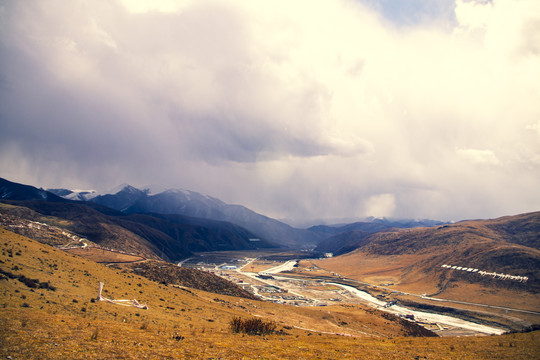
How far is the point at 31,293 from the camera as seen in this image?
27219mm

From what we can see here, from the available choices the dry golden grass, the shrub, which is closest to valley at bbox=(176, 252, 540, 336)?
the dry golden grass

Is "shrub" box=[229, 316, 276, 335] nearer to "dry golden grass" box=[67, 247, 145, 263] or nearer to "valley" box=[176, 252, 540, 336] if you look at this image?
"valley" box=[176, 252, 540, 336]

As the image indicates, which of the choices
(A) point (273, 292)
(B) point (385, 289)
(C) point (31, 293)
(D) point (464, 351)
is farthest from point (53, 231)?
(B) point (385, 289)

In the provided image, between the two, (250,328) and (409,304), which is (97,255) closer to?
(250,328)

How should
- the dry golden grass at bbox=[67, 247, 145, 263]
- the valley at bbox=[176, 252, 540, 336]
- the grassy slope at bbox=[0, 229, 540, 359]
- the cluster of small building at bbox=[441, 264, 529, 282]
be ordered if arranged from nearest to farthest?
the grassy slope at bbox=[0, 229, 540, 359]
the valley at bbox=[176, 252, 540, 336]
the dry golden grass at bbox=[67, 247, 145, 263]
the cluster of small building at bbox=[441, 264, 529, 282]

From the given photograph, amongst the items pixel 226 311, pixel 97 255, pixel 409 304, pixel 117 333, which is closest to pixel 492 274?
pixel 409 304

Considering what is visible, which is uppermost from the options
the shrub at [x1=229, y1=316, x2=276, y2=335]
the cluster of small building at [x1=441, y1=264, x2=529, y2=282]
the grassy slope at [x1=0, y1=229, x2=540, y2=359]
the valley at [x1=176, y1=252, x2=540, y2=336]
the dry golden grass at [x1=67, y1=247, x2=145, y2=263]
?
the grassy slope at [x1=0, y1=229, x2=540, y2=359]

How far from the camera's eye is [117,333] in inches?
822

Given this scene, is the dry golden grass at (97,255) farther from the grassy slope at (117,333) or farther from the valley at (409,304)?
the grassy slope at (117,333)

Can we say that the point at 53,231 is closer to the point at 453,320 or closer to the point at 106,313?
the point at 106,313

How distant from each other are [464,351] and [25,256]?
183 feet

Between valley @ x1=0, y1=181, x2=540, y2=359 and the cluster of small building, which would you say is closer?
valley @ x1=0, y1=181, x2=540, y2=359

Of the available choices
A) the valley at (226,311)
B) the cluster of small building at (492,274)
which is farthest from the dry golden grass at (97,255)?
the cluster of small building at (492,274)

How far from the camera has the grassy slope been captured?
670 inches
